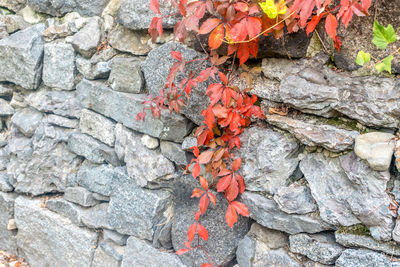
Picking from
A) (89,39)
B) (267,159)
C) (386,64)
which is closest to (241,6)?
(386,64)

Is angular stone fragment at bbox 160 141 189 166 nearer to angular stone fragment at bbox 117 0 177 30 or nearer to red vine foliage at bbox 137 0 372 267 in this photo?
red vine foliage at bbox 137 0 372 267

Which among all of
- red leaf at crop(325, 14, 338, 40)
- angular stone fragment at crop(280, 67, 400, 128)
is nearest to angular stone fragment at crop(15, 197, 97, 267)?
angular stone fragment at crop(280, 67, 400, 128)

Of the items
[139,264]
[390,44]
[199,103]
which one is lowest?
[139,264]

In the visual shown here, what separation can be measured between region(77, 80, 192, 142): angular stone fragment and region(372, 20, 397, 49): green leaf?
3.28ft

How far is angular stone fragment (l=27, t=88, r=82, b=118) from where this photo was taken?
2447 mm

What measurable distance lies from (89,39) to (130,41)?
12.6 inches

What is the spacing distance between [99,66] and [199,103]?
80 cm

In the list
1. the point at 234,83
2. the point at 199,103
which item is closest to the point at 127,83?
the point at 199,103

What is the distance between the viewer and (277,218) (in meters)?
1.56

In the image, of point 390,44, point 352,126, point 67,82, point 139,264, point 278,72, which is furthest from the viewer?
point 67,82

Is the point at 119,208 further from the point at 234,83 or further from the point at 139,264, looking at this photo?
the point at 234,83

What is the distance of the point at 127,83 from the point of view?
2.11 metres

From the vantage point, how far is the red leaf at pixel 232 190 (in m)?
1.58

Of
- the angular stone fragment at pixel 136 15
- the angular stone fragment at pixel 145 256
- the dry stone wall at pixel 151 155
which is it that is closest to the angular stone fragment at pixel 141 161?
the dry stone wall at pixel 151 155
